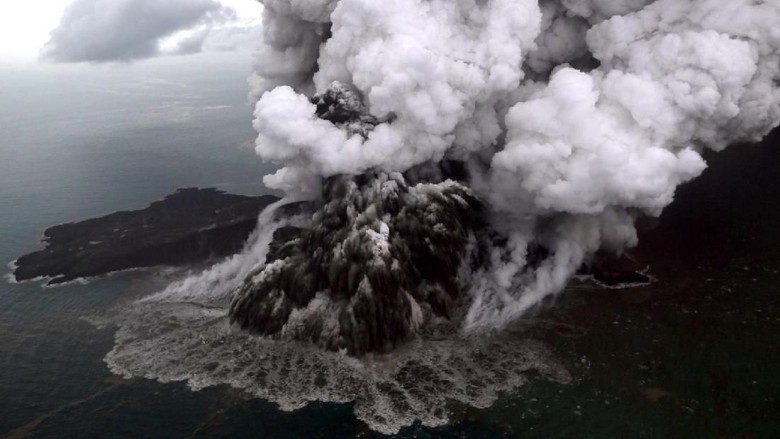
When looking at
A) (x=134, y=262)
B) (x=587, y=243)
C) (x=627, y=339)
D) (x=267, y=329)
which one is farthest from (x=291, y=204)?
(x=627, y=339)

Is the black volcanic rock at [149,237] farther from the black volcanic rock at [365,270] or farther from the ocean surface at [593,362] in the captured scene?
the black volcanic rock at [365,270]

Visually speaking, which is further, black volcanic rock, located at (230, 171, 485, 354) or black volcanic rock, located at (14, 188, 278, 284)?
black volcanic rock, located at (14, 188, 278, 284)

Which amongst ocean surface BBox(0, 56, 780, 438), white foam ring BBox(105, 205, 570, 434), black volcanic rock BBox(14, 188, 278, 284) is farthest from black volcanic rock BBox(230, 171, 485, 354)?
black volcanic rock BBox(14, 188, 278, 284)

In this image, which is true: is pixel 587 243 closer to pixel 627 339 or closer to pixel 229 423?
pixel 627 339

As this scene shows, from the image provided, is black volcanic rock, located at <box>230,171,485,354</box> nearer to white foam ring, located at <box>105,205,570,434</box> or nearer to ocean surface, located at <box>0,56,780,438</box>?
white foam ring, located at <box>105,205,570,434</box>

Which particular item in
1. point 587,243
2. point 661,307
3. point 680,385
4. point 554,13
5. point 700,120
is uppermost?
point 554,13

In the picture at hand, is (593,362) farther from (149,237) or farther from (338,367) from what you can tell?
(149,237)
